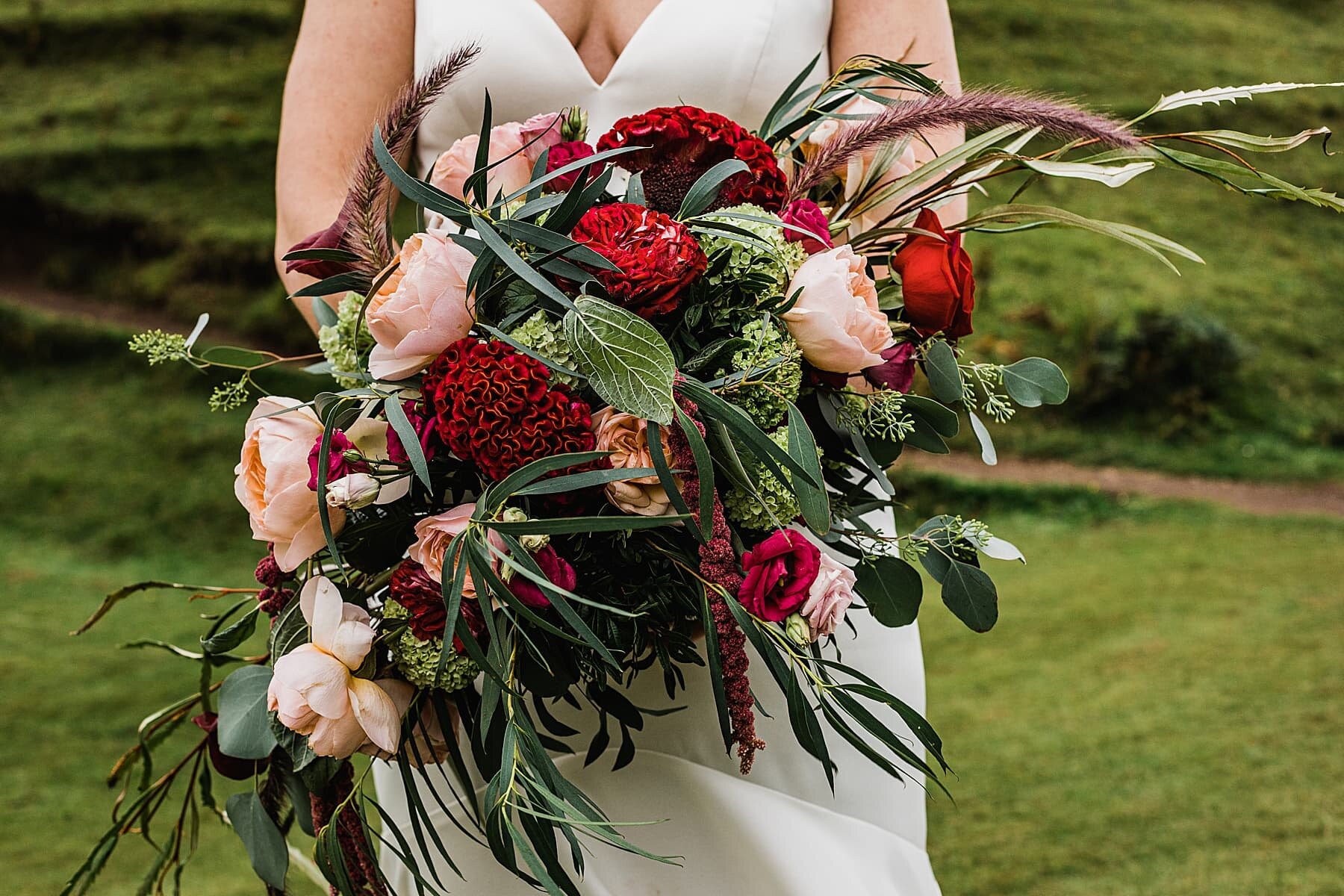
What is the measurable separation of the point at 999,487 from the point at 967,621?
7.14 meters

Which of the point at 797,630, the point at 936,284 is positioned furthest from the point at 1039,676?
the point at 797,630

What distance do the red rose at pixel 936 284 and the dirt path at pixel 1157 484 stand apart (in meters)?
7.14

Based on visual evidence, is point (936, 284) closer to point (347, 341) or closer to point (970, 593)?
point (970, 593)

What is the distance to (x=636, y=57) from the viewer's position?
1.85 meters

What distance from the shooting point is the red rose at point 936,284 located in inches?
50.1

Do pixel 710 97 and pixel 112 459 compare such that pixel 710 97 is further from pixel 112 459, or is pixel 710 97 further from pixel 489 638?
pixel 112 459

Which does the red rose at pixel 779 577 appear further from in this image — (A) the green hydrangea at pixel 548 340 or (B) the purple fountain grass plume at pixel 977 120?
(B) the purple fountain grass plume at pixel 977 120

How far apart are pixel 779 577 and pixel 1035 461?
8.40m

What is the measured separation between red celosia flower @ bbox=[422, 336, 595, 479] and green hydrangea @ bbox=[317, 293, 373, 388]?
27 cm

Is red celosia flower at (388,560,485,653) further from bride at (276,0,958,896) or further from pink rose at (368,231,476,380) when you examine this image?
bride at (276,0,958,896)

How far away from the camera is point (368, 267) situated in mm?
1269

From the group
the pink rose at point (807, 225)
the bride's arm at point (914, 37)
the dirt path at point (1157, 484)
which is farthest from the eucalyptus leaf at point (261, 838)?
the dirt path at point (1157, 484)

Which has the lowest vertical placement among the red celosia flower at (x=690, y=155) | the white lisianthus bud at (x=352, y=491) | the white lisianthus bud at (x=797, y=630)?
the white lisianthus bud at (x=797, y=630)

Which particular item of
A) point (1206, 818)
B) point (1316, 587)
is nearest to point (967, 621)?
point (1206, 818)
